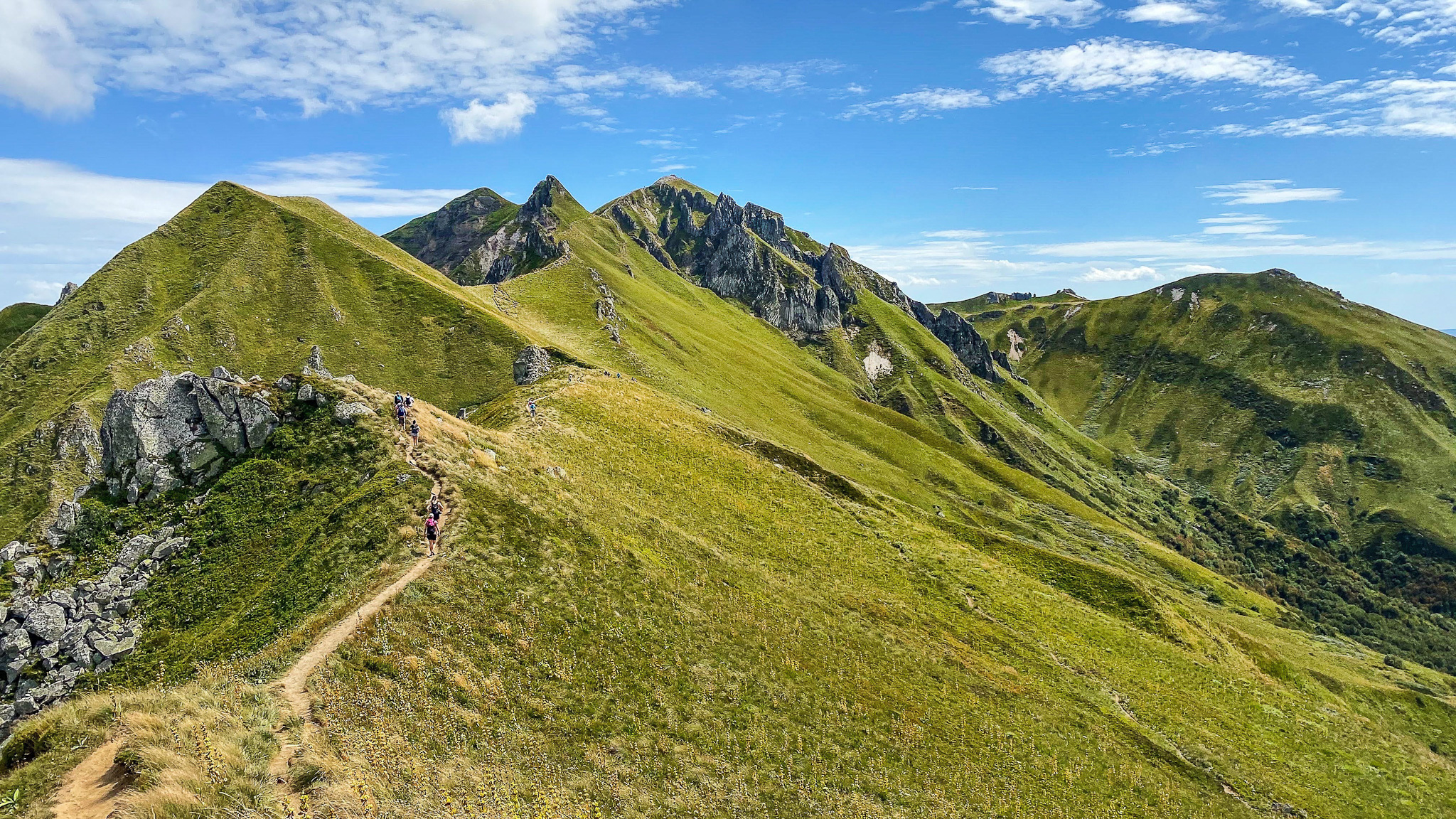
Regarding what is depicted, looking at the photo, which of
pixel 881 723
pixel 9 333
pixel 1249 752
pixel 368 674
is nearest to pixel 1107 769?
pixel 881 723

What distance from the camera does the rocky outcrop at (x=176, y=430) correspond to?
3475 cm

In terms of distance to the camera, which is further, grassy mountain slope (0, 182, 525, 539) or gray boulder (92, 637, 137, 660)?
grassy mountain slope (0, 182, 525, 539)

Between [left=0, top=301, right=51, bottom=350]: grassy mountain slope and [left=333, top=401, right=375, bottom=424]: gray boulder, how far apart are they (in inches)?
7099

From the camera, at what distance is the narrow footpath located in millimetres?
14711

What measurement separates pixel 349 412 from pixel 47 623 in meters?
15.8

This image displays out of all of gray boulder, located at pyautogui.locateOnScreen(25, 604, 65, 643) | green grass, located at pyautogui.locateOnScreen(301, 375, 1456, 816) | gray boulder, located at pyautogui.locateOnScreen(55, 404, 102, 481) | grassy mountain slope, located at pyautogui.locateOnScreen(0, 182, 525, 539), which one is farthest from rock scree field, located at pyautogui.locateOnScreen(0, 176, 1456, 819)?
grassy mountain slope, located at pyautogui.locateOnScreen(0, 182, 525, 539)

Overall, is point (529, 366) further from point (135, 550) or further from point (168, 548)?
point (135, 550)

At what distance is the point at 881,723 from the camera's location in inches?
1369

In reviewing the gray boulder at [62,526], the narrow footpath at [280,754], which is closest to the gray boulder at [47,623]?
the gray boulder at [62,526]

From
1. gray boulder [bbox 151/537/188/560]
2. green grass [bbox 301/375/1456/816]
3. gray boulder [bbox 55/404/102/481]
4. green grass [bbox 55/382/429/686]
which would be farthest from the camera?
gray boulder [bbox 55/404/102/481]

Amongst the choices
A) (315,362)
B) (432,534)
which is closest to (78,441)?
(315,362)

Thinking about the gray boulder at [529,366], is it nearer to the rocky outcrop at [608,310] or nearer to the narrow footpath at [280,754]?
the rocky outcrop at [608,310]

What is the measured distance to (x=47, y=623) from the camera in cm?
2742

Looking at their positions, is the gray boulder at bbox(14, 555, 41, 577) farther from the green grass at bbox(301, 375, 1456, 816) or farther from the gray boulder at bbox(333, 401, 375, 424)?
the green grass at bbox(301, 375, 1456, 816)
